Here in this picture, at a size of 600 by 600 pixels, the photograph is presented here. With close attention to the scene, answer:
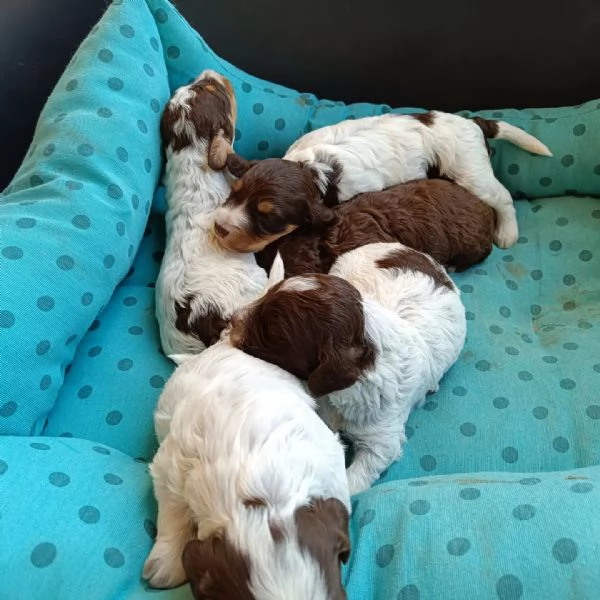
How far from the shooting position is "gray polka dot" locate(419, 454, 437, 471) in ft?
8.00

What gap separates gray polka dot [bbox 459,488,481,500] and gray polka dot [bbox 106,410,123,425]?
4.28 feet

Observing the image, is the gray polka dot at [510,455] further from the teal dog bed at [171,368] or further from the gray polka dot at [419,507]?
the gray polka dot at [419,507]

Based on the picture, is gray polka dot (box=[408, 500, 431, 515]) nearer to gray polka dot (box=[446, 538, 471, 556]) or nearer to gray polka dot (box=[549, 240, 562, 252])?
gray polka dot (box=[446, 538, 471, 556])

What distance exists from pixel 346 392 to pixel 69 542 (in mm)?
1025

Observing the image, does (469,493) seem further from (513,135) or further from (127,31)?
(127,31)

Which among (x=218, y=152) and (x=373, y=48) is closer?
(x=218, y=152)

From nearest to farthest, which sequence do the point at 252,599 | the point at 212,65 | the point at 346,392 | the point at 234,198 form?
the point at 252,599, the point at 346,392, the point at 234,198, the point at 212,65

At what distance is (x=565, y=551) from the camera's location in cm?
172

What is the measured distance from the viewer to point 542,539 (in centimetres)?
177

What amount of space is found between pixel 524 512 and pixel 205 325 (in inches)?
56.4

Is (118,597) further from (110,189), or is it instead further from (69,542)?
(110,189)

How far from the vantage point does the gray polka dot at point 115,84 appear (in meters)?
2.97

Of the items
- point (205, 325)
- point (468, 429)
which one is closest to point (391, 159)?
point (205, 325)

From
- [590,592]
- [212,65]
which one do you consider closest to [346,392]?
[590,592]
